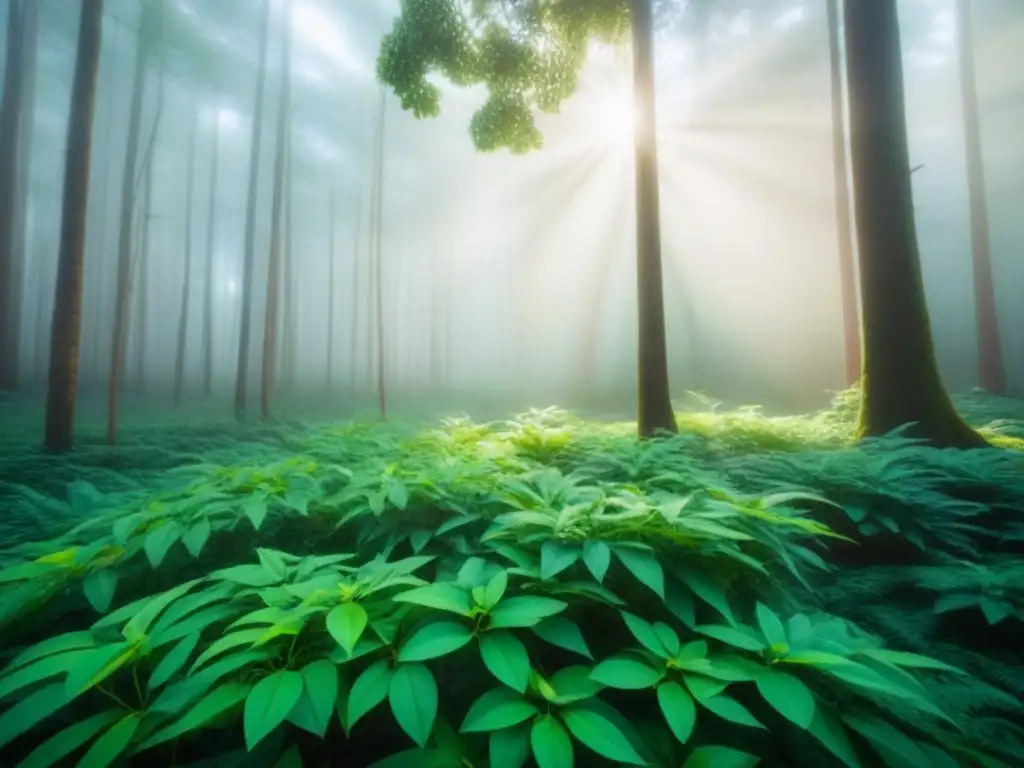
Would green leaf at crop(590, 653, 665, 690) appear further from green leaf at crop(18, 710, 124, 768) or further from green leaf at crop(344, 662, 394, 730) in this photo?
green leaf at crop(18, 710, 124, 768)

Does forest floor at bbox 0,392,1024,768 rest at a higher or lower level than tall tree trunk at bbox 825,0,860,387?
lower

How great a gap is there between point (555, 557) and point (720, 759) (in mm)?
656

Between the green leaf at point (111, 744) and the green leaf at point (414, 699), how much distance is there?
0.60 meters

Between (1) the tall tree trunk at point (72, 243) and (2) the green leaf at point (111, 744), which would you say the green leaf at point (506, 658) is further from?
(1) the tall tree trunk at point (72, 243)

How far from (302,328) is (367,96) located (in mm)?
40363

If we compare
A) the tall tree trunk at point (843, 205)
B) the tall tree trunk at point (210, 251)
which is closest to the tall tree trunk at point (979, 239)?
the tall tree trunk at point (843, 205)

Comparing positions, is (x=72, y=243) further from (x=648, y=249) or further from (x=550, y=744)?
(x=550, y=744)

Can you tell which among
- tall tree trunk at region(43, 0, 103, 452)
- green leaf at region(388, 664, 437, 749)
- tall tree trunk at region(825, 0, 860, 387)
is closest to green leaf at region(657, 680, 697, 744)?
green leaf at region(388, 664, 437, 749)

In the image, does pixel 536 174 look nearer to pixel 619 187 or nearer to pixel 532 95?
pixel 619 187

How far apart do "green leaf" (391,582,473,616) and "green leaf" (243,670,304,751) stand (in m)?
0.29

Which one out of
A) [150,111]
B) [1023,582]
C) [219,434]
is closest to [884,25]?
[1023,582]

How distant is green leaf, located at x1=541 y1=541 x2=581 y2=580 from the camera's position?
57.3 inches

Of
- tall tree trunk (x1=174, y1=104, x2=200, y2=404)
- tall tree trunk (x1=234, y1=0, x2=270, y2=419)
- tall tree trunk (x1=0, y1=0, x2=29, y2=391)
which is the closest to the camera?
tall tree trunk (x1=0, y1=0, x2=29, y2=391)

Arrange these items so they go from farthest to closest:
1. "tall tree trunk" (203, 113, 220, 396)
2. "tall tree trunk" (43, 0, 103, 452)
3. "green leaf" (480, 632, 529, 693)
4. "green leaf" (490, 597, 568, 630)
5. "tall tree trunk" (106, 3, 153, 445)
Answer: "tall tree trunk" (203, 113, 220, 396) → "tall tree trunk" (106, 3, 153, 445) → "tall tree trunk" (43, 0, 103, 452) → "green leaf" (490, 597, 568, 630) → "green leaf" (480, 632, 529, 693)
